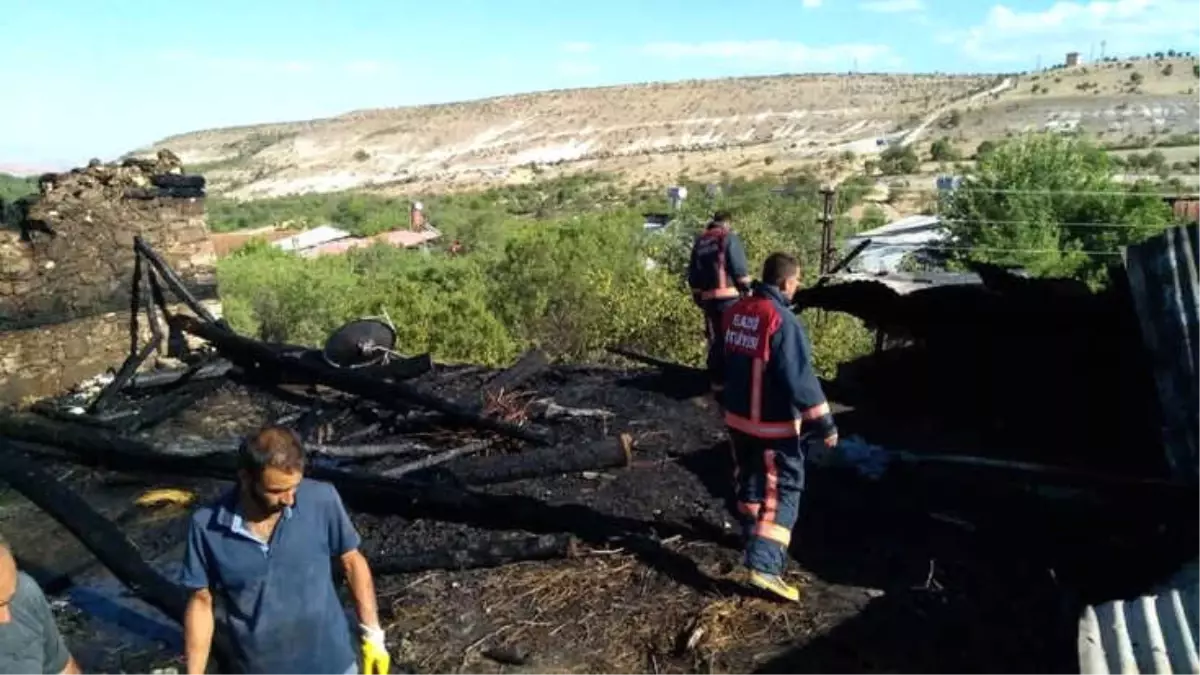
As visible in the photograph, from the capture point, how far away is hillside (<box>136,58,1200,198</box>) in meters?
81.0

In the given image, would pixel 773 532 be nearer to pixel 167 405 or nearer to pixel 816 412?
pixel 816 412

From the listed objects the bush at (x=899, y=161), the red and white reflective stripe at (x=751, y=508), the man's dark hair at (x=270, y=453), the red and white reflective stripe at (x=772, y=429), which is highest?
the bush at (x=899, y=161)

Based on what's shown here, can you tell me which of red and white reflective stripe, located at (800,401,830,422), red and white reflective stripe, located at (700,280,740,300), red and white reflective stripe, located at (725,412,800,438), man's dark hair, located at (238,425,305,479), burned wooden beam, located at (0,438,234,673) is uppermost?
man's dark hair, located at (238,425,305,479)

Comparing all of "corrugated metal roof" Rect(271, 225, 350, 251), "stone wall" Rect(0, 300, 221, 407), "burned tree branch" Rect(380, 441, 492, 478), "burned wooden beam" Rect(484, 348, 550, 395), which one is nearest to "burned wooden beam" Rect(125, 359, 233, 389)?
"stone wall" Rect(0, 300, 221, 407)

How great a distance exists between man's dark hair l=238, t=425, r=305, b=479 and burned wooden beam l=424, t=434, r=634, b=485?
150 inches

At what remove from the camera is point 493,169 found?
102000 millimetres

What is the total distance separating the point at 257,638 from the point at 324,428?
5204mm

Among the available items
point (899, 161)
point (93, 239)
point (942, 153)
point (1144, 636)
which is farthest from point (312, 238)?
point (1144, 636)

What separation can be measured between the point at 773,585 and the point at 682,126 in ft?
346

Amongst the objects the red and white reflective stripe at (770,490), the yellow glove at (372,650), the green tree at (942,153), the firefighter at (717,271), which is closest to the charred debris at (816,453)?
Answer: the red and white reflective stripe at (770,490)

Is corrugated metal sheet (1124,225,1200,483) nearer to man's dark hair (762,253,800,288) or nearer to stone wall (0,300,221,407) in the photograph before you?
man's dark hair (762,253,800,288)

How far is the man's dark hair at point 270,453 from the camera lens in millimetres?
3215

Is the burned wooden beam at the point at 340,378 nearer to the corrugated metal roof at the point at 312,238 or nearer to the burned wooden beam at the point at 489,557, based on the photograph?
the burned wooden beam at the point at 489,557

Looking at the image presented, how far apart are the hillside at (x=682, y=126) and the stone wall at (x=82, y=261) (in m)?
67.8
